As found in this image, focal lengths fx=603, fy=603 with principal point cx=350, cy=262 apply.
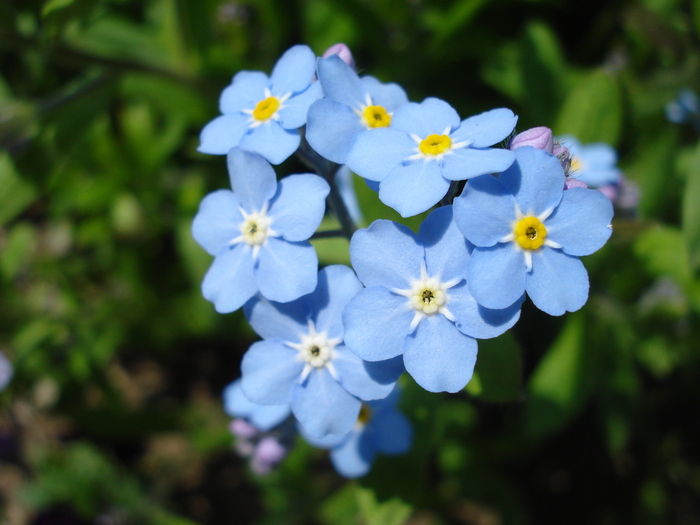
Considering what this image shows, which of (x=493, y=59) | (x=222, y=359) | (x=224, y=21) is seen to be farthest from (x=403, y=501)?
(x=224, y=21)

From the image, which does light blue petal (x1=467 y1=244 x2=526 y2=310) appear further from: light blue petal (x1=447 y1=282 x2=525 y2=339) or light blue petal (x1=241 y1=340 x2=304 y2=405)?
light blue petal (x1=241 y1=340 x2=304 y2=405)

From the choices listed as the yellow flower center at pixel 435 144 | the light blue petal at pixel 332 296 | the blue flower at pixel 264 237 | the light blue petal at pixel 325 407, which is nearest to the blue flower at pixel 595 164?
the yellow flower center at pixel 435 144

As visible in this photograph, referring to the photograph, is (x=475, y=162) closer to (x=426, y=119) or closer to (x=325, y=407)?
(x=426, y=119)

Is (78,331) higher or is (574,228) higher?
(574,228)

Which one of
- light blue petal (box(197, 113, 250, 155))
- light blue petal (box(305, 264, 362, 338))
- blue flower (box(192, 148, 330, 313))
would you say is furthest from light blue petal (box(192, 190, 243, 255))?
light blue petal (box(305, 264, 362, 338))

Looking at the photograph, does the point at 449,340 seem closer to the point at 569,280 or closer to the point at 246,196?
the point at 569,280

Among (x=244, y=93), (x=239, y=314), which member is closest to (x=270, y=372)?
(x=244, y=93)

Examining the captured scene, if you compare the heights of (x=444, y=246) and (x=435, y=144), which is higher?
(x=435, y=144)

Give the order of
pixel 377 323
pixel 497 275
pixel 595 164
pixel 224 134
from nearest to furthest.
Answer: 1. pixel 497 275
2. pixel 377 323
3. pixel 224 134
4. pixel 595 164
